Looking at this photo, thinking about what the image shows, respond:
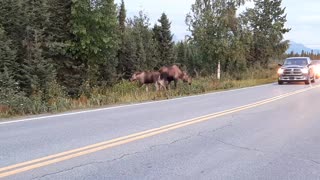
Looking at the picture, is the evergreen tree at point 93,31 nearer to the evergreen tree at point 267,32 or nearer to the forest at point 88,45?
the forest at point 88,45

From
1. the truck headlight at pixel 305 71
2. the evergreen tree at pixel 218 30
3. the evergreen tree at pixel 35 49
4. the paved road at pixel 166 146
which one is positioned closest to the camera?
the paved road at pixel 166 146

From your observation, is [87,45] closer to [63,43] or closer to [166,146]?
[63,43]

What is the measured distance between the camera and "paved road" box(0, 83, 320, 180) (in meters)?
6.37

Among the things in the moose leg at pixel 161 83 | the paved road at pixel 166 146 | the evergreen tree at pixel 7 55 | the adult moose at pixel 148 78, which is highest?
the evergreen tree at pixel 7 55

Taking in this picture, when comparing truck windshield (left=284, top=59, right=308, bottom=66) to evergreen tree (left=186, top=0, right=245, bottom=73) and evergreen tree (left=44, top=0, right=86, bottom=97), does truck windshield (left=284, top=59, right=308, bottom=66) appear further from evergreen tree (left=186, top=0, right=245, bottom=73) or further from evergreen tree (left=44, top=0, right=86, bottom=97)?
evergreen tree (left=44, top=0, right=86, bottom=97)

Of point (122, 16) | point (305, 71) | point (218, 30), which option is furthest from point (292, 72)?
point (122, 16)

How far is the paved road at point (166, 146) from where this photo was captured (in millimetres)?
6367

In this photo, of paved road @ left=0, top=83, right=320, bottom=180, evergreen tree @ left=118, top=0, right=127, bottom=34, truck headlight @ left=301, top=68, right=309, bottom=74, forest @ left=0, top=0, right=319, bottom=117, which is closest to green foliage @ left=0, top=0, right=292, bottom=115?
forest @ left=0, top=0, right=319, bottom=117

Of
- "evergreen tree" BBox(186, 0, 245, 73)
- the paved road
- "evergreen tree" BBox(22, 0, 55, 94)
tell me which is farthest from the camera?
"evergreen tree" BBox(186, 0, 245, 73)

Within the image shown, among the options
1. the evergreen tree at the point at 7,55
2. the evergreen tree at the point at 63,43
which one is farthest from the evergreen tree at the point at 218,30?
the evergreen tree at the point at 7,55

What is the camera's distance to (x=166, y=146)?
8.19m

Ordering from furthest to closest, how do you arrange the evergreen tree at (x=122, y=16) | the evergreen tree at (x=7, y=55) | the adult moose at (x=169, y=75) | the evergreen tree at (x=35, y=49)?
the evergreen tree at (x=122, y=16), the evergreen tree at (x=7, y=55), the evergreen tree at (x=35, y=49), the adult moose at (x=169, y=75)

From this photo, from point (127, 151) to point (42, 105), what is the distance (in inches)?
296

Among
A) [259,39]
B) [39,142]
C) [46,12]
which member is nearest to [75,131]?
[39,142]
